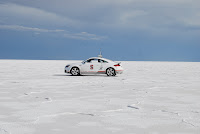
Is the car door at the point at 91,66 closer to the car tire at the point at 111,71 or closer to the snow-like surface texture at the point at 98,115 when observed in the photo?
the car tire at the point at 111,71

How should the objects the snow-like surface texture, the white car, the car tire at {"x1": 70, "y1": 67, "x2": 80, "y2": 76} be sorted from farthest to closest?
the car tire at {"x1": 70, "y1": 67, "x2": 80, "y2": 76} → the white car → the snow-like surface texture

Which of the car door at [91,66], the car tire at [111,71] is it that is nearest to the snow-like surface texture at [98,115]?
the car tire at [111,71]

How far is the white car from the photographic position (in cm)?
1889

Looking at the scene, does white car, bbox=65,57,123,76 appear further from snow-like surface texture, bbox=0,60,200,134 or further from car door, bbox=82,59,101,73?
snow-like surface texture, bbox=0,60,200,134

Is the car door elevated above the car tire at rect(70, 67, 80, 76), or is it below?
above

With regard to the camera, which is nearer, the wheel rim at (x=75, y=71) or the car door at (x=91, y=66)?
the car door at (x=91, y=66)

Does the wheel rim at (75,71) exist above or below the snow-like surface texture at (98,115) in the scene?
above

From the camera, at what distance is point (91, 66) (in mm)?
19000

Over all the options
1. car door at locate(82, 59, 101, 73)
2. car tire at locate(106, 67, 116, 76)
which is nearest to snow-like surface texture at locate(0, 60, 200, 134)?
car tire at locate(106, 67, 116, 76)

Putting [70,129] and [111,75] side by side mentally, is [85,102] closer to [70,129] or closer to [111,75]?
[70,129]

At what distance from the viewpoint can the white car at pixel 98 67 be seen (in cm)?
A: 1889

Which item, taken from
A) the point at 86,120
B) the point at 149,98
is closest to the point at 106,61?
the point at 149,98

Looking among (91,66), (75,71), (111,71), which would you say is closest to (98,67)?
(91,66)

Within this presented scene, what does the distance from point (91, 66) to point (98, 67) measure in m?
0.48
